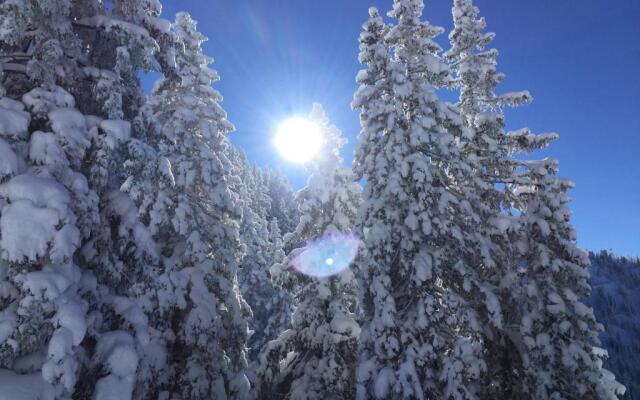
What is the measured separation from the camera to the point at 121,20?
361 inches

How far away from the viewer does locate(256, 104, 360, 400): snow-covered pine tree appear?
1459cm

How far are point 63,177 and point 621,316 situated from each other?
200812 mm

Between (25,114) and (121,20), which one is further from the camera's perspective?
(121,20)

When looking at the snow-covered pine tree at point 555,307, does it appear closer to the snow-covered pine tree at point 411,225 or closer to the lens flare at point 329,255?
the snow-covered pine tree at point 411,225

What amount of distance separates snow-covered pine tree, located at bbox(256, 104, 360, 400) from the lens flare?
6.0 inches

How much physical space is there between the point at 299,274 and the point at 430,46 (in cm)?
1051

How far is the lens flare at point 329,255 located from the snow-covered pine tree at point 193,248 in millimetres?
2975

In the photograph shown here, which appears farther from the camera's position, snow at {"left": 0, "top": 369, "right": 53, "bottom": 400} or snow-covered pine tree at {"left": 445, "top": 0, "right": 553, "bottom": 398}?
snow-covered pine tree at {"left": 445, "top": 0, "right": 553, "bottom": 398}

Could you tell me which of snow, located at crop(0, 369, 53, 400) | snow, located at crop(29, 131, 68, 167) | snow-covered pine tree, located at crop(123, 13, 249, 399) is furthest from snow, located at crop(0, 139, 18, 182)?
snow-covered pine tree, located at crop(123, 13, 249, 399)

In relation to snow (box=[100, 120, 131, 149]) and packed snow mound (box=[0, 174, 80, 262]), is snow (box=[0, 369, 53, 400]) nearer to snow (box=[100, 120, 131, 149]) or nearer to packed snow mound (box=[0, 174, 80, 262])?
packed snow mound (box=[0, 174, 80, 262])

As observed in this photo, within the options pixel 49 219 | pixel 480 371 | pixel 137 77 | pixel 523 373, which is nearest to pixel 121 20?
pixel 137 77

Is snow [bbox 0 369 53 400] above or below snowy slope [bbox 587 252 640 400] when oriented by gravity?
below

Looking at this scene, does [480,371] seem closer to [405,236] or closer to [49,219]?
[405,236]

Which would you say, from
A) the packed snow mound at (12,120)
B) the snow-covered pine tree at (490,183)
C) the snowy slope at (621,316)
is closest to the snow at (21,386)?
the packed snow mound at (12,120)
